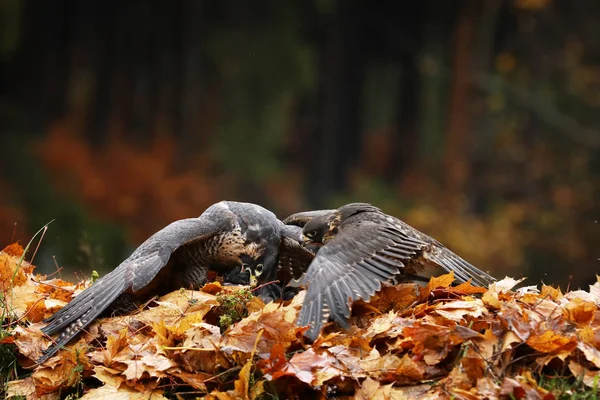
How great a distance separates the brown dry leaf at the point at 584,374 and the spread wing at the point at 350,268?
2.79 ft

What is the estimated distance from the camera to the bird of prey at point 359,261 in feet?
11.1

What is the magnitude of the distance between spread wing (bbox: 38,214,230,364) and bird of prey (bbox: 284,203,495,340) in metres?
0.69

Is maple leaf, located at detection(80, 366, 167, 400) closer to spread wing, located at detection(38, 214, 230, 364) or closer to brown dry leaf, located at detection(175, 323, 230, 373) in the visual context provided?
brown dry leaf, located at detection(175, 323, 230, 373)

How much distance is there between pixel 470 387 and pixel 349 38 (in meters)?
9.44

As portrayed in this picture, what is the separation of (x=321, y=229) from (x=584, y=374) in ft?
5.23

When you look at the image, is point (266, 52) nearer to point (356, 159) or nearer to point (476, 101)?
point (356, 159)

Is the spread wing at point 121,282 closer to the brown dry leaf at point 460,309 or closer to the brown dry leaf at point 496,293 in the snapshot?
the brown dry leaf at point 460,309

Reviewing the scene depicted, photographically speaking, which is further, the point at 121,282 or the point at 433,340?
the point at 121,282

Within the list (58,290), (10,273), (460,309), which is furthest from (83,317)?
(460,309)

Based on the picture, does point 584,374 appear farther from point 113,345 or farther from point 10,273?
point 10,273

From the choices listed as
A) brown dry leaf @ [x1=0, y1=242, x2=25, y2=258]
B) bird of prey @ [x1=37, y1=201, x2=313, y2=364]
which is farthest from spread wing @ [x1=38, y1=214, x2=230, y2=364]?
brown dry leaf @ [x1=0, y1=242, x2=25, y2=258]

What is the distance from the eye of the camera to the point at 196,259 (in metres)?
4.24

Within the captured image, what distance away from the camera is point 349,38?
468 inches

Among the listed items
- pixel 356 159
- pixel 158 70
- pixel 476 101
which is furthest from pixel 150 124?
pixel 476 101
